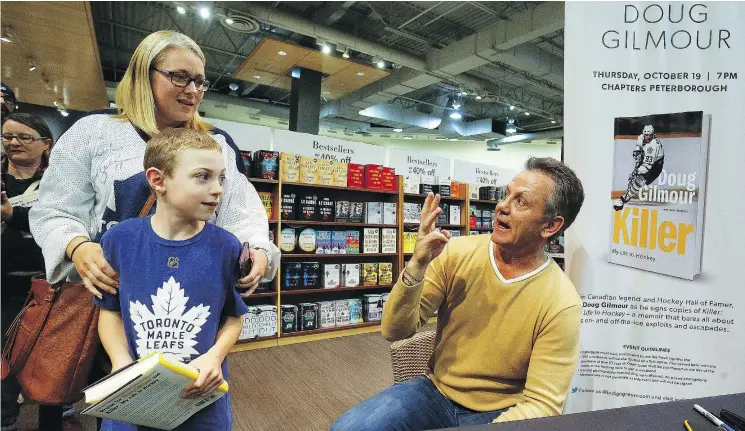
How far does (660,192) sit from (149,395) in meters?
1.96

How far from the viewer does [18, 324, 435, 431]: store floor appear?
2807 millimetres

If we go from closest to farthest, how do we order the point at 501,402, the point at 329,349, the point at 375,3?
the point at 501,402 → the point at 329,349 → the point at 375,3

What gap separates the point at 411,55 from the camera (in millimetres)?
7109

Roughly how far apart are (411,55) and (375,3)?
150cm

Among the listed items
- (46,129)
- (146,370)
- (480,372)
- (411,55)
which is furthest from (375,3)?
(146,370)

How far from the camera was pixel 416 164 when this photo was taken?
5.86 metres

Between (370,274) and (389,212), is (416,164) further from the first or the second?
(370,274)

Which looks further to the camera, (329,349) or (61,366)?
(329,349)

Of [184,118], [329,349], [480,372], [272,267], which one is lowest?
[329,349]

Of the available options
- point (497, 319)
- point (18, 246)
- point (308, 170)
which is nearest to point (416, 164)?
point (308, 170)

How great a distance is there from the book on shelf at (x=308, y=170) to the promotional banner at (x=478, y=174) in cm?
256

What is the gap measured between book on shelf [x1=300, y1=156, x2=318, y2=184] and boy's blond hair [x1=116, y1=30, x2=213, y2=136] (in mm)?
3464

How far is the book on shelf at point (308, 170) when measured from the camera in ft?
15.2

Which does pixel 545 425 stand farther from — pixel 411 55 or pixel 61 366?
pixel 411 55
